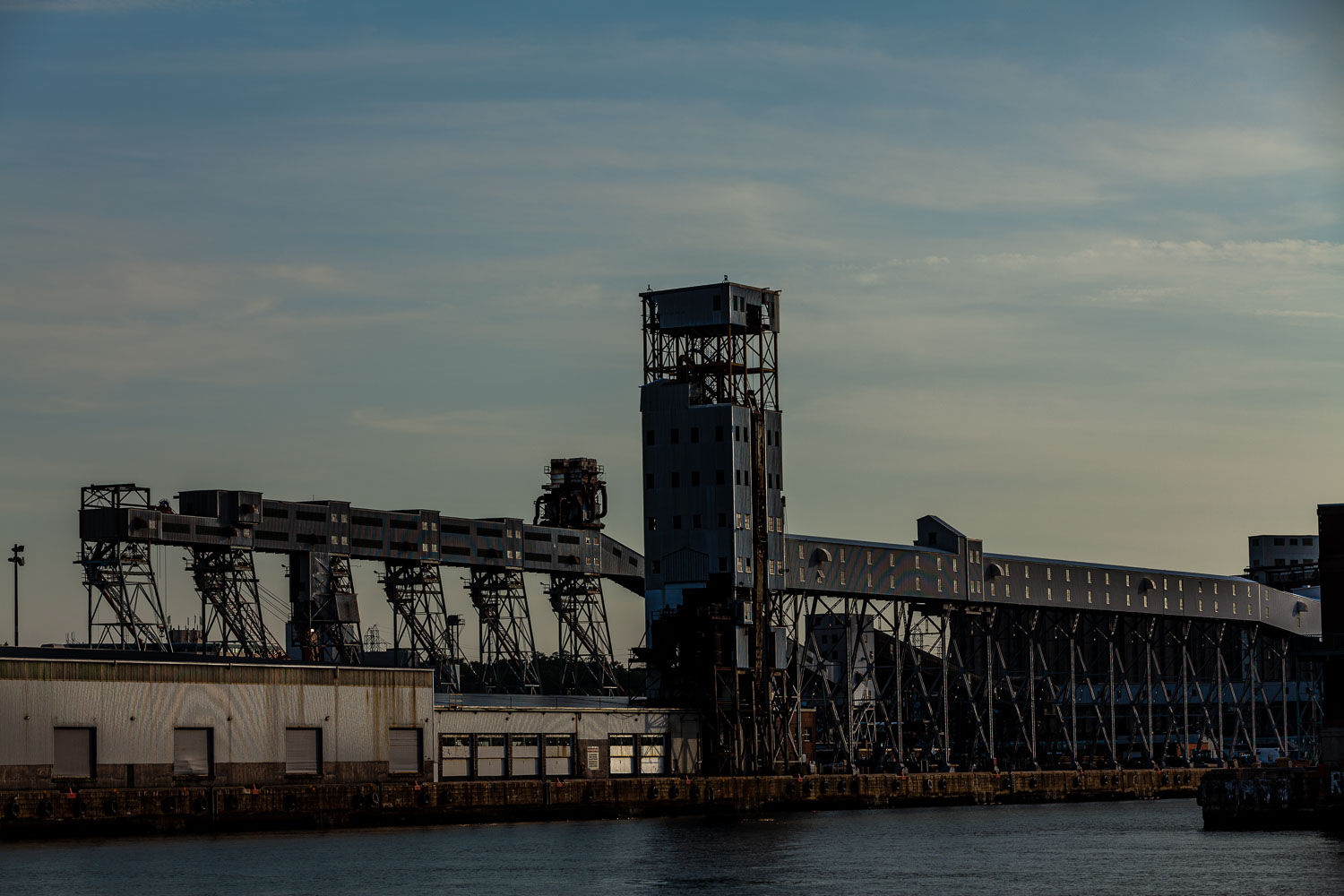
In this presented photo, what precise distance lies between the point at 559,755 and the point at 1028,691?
47129mm

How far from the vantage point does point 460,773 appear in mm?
102188

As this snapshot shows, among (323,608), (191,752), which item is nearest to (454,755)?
(191,752)

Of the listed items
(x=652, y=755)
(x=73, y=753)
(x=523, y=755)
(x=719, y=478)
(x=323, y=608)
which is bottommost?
(x=652, y=755)

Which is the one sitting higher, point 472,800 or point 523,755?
point 523,755

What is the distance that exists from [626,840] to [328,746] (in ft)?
47.8

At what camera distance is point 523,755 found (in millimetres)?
105750

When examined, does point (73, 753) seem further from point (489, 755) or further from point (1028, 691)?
point (1028, 691)

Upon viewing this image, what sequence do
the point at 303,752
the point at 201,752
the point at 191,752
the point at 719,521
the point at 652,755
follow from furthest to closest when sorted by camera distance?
the point at 719,521
the point at 652,755
the point at 303,752
the point at 201,752
the point at 191,752

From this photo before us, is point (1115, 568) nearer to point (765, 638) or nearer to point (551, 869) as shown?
point (765, 638)

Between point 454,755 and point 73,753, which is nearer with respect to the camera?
point 73,753

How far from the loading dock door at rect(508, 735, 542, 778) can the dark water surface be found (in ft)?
15.9

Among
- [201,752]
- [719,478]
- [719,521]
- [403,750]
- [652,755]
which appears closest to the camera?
[201,752]

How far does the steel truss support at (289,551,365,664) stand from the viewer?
12812 centimetres

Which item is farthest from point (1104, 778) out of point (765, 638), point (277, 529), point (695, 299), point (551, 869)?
point (551, 869)
